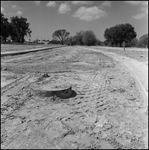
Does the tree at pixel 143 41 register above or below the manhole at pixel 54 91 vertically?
above

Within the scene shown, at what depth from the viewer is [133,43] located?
259ft

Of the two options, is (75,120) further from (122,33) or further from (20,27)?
(122,33)

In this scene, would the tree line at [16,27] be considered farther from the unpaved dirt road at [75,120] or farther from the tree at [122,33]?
the unpaved dirt road at [75,120]

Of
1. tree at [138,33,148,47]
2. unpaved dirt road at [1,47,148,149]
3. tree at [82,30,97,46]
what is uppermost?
tree at [82,30,97,46]

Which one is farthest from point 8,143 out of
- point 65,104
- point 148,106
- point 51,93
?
point 148,106

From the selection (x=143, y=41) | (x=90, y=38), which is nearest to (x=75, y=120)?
(x=143, y=41)

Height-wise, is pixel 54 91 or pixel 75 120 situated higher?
pixel 54 91

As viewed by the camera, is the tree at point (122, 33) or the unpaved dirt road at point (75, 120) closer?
the unpaved dirt road at point (75, 120)

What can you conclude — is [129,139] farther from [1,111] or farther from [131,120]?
[1,111]

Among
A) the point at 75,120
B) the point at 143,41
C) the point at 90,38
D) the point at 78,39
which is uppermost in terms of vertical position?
the point at 78,39

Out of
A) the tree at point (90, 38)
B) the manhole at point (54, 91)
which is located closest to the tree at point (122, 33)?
the tree at point (90, 38)

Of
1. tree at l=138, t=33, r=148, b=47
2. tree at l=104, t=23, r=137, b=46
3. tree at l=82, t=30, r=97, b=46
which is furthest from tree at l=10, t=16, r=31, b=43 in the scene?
tree at l=138, t=33, r=148, b=47

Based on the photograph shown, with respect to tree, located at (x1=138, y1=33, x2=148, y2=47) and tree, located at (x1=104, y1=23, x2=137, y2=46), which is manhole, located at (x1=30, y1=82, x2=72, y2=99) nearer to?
tree, located at (x1=104, y1=23, x2=137, y2=46)

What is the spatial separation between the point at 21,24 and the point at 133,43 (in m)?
51.2
